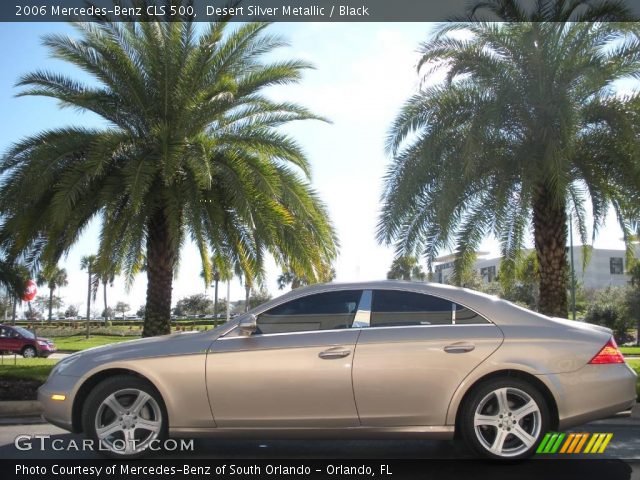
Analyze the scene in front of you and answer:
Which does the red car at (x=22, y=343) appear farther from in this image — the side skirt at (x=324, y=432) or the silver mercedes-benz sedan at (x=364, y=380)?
the side skirt at (x=324, y=432)

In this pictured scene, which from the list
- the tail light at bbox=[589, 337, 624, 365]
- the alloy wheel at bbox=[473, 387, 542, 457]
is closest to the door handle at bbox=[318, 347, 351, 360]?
A: the alloy wheel at bbox=[473, 387, 542, 457]

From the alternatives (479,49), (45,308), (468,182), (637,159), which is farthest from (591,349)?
(45,308)

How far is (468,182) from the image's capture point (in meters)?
11.7

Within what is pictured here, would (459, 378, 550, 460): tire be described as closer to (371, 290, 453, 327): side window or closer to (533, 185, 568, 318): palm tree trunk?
(371, 290, 453, 327): side window

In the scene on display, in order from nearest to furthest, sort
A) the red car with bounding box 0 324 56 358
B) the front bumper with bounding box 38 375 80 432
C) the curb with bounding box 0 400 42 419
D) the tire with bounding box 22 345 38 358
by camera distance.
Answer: the front bumper with bounding box 38 375 80 432 → the curb with bounding box 0 400 42 419 → the tire with bounding box 22 345 38 358 → the red car with bounding box 0 324 56 358

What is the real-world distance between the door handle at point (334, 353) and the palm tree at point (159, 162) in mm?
6555

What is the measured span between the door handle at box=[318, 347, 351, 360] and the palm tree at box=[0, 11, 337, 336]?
21.5ft

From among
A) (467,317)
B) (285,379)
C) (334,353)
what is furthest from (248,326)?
(467,317)

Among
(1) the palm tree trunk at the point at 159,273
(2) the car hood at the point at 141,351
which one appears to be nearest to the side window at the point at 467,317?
(2) the car hood at the point at 141,351

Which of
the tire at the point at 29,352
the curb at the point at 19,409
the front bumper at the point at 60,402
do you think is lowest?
the tire at the point at 29,352

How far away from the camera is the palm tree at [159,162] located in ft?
38.6

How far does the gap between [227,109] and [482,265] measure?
8636cm

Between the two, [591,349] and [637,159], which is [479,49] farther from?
[591,349]

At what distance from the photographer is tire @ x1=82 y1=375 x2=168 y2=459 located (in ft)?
17.2
